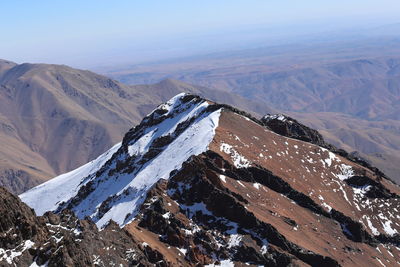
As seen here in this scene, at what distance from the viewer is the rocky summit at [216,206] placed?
80875mm

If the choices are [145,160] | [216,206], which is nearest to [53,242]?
[216,206]

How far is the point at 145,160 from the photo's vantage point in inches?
6383

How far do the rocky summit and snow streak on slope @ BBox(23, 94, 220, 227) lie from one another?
0.57 meters

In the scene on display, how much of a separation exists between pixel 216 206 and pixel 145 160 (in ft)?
173

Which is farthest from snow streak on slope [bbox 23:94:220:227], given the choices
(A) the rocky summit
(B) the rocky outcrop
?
(B) the rocky outcrop

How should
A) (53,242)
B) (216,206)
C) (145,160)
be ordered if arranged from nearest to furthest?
(53,242) → (216,206) → (145,160)

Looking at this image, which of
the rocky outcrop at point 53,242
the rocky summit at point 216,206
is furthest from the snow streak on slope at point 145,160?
the rocky outcrop at point 53,242

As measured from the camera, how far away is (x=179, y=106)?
193 meters

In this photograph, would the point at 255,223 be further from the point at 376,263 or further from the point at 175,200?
the point at 376,263

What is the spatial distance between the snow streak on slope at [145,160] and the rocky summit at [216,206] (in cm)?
57

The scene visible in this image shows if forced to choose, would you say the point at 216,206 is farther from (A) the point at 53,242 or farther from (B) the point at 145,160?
(B) the point at 145,160

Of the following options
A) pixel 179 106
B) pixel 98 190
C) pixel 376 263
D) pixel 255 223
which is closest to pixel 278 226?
pixel 255 223

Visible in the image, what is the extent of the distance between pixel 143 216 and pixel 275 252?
2952cm

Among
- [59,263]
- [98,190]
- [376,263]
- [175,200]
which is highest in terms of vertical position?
[59,263]
